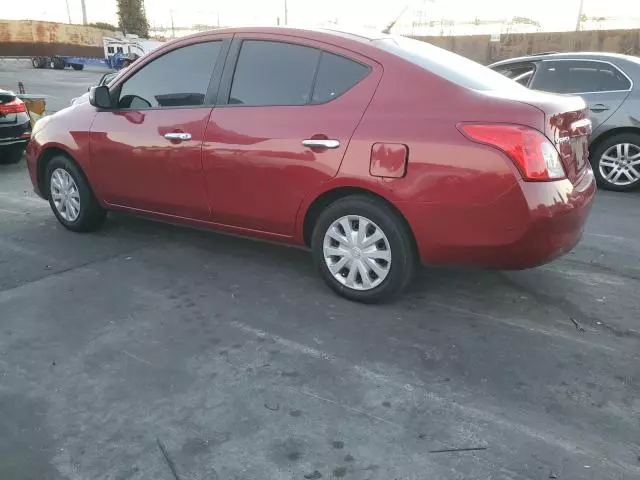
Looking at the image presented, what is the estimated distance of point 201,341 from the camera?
3.30m

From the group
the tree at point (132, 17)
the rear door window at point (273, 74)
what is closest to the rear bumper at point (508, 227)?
the rear door window at point (273, 74)

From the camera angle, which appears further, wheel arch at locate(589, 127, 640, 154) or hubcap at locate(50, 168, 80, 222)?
wheel arch at locate(589, 127, 640, 154)

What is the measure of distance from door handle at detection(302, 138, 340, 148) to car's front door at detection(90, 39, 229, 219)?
2.88 ft

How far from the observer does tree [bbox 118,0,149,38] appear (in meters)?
58.8

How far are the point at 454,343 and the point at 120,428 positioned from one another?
1.81 metres

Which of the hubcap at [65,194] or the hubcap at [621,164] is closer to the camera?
the hubcap at [65,194]

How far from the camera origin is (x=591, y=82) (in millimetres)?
7133

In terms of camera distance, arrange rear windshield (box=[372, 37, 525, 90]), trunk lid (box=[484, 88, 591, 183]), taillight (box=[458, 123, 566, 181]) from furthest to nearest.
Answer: rear windshield (box=[372, 37, 525, 90]) < trunk lid (box=[484, 88, 591, 183]) < taillight (box=[458, 123, 566, 181])

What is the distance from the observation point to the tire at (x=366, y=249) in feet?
11.7

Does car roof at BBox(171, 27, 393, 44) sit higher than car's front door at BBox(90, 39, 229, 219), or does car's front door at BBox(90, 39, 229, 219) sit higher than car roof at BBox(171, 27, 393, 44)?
car roof at BBox(171, 27, 393, 44)

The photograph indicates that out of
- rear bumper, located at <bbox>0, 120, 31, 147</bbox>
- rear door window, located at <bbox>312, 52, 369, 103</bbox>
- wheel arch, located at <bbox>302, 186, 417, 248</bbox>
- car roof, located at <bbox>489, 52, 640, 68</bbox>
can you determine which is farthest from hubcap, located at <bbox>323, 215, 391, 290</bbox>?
rear bumper, located at <bbox>0, 120, 31, 147</bbox>

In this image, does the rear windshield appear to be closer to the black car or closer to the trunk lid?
the trunk lid

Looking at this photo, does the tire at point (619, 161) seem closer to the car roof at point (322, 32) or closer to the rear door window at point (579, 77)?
the rear door window at point (579, 77)

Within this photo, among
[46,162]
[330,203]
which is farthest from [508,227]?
[46,162]
